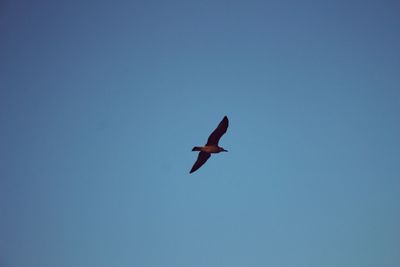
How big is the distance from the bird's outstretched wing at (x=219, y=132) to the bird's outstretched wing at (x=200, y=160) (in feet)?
2.33

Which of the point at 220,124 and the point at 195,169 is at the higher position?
the point at 220,124

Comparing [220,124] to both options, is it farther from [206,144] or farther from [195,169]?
[195,169]

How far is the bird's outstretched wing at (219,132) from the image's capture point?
15.3 metres

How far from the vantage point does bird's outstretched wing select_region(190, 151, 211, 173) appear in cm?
1614

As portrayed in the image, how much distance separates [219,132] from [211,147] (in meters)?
0.85

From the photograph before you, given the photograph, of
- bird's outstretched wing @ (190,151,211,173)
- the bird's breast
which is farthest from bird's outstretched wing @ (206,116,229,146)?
bird's outstretched wing @ (190,151,211,173)

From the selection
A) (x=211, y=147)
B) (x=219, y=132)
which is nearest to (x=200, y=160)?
(x=211, y=147)

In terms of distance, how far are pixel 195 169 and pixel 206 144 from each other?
1457mm

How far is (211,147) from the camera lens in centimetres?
1569

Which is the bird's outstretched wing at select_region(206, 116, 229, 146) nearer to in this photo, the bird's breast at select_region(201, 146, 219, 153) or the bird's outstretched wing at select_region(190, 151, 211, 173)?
the bird's breast at select_region(201, 146, 219, 153)

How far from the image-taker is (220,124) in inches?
601

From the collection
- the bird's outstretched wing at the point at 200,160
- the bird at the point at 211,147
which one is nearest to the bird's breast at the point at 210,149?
the bird at the point at 211,147

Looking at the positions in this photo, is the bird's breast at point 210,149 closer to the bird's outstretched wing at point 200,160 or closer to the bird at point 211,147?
the bird at point 211,147

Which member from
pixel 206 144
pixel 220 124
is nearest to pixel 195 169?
pixel 206 144
